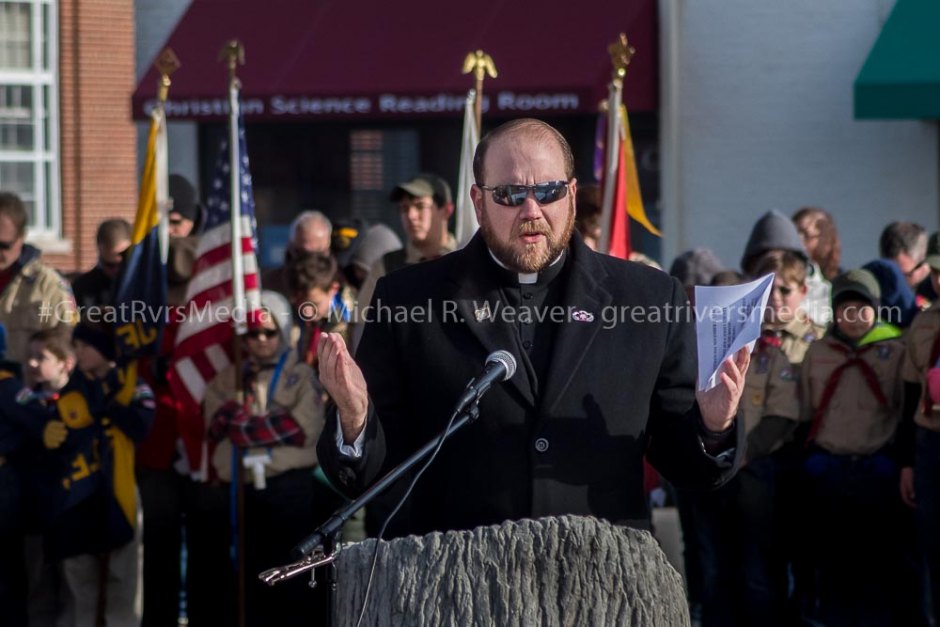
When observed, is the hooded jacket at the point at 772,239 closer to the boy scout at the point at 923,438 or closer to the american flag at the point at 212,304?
the boy scout at the point at 923,438

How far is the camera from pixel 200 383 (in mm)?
8445

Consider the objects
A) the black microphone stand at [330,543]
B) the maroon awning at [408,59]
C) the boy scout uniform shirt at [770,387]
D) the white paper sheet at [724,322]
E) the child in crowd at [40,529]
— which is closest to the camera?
the black microphone stand at [330,543]

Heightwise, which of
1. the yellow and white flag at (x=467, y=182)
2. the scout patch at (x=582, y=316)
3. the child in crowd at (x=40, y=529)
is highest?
the yellow and white flag at (x=467, y=182)

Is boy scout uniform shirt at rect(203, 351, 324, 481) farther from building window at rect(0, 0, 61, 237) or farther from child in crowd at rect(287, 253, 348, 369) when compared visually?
building window at rect(0, 0, 61, 237)

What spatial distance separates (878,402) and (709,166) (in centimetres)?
738

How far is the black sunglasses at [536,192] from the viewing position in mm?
3934

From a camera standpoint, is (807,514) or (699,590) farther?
(699,590)

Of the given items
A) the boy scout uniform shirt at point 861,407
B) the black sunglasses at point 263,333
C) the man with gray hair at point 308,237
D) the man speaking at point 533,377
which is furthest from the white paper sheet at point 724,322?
the man with gray hair at point 308,237

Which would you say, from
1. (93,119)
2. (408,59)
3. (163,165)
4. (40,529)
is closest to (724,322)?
(40,529)

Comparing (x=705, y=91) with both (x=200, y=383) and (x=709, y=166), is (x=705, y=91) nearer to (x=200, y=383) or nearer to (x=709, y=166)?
(x=709, y=166)

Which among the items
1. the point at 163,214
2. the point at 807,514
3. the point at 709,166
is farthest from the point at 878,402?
the point at 709,166

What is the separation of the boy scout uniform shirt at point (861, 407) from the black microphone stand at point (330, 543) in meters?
4.44

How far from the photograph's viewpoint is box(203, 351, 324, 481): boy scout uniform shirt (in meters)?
7.98

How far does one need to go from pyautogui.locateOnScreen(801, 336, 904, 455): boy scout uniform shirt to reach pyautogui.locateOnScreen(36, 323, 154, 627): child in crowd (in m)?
3.44
